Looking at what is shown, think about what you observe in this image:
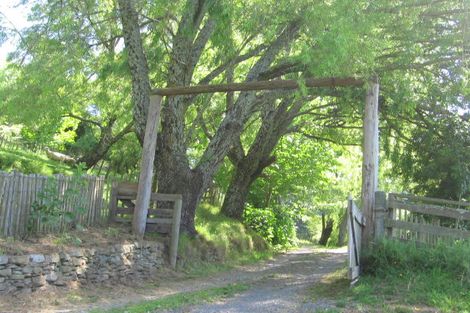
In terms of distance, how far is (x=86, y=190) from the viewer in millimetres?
11828

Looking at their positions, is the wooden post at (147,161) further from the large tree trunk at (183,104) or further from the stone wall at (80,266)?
the stone wall at (80,266)

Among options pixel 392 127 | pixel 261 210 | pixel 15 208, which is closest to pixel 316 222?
pixel 261 210

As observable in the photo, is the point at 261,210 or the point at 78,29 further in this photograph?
the point at 261,210

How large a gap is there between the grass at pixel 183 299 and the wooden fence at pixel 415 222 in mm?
3215

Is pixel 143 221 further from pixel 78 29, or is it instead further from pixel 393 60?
pixel 393 60

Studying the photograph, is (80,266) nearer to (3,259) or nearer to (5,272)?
(5,272)

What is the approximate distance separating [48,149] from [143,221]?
50.8 ft

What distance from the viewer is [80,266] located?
395 inches

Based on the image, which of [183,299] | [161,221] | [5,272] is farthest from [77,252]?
[161,221]

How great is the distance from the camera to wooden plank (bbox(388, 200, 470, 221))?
9602 mm

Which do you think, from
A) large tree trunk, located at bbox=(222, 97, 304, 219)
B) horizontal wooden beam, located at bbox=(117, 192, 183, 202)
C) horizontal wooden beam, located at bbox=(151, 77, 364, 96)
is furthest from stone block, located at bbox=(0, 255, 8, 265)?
large tree trunk, located at bbox=(222, 97, 304, 219)

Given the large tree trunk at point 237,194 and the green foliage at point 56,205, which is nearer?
the green foliage at point 56,205

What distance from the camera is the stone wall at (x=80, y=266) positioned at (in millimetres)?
8492

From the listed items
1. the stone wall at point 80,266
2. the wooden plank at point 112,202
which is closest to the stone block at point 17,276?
the stone wall at point 80,266
